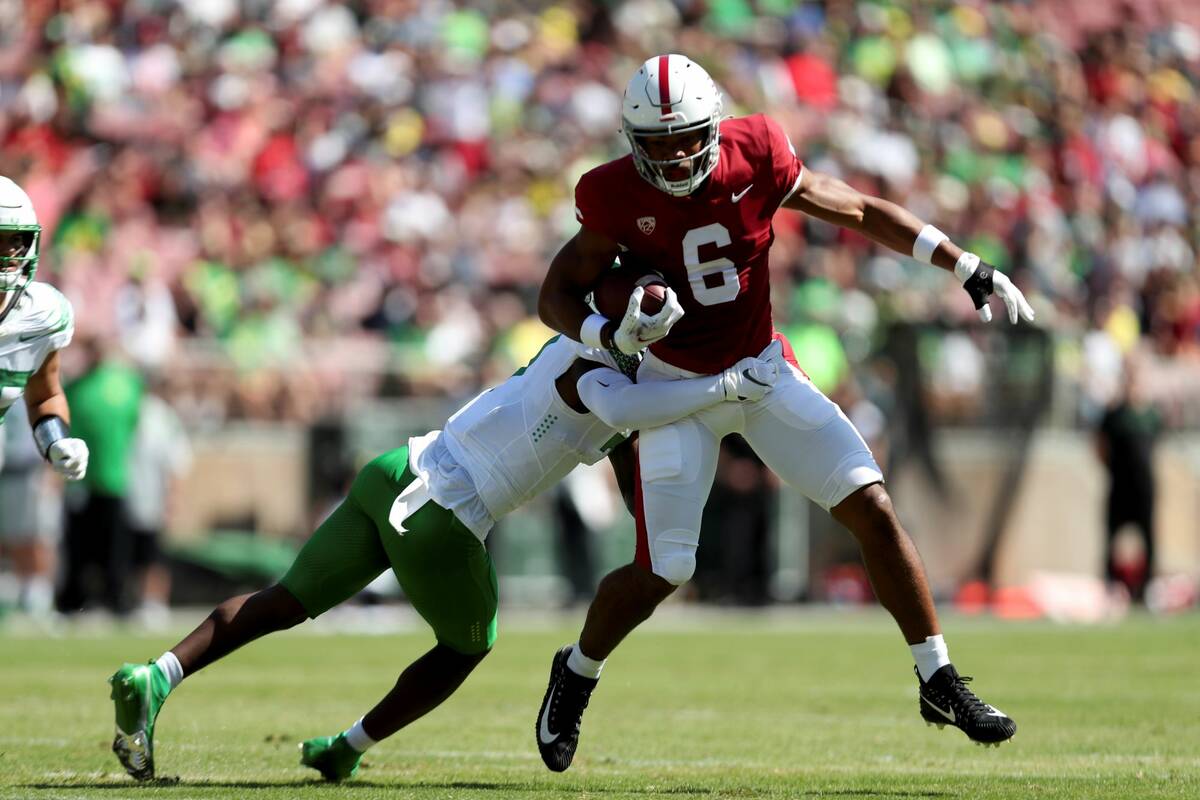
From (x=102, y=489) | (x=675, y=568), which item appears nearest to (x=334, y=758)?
(x=675, y=568)

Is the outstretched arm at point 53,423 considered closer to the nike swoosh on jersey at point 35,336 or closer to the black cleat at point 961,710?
the nike swoosh on jersey at point 35,336

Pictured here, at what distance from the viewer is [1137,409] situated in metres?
15.0

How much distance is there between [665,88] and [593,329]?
702mm

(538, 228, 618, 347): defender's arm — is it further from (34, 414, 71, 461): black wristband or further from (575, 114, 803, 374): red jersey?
(34, 414, 71, 461): black wristband

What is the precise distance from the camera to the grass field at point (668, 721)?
570cm

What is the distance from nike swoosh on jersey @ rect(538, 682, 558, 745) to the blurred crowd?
7.77 metres

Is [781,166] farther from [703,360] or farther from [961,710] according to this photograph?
[961,710]

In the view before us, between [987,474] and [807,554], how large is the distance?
1453 millimetres

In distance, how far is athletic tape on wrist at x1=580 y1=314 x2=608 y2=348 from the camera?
18.5ft

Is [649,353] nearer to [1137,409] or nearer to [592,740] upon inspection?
[592,740]

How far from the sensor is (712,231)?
5.82 meters

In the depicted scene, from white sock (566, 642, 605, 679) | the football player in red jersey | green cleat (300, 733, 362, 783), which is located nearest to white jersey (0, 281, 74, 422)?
green cleat (300, 733, 362, 783)

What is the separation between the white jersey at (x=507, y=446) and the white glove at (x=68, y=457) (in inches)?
42.2

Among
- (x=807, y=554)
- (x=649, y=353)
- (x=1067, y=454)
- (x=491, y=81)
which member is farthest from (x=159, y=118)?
(x=649, y=353)
